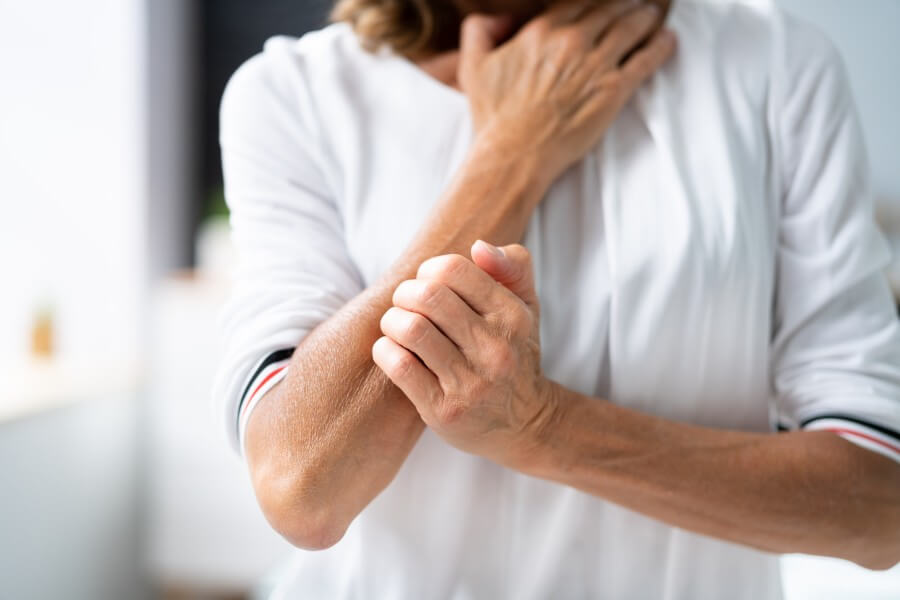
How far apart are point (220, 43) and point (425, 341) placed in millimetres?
2538

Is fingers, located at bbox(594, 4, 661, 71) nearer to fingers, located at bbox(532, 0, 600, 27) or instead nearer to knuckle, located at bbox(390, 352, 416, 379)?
fingers, located at bbox(532, 0, 600, 27)

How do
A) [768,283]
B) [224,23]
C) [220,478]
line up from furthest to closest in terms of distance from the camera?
[224,23] < [220,478] < [768,283]

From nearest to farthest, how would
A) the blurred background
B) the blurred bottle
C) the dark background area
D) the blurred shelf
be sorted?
the blurred shelf
the blurred background
the blurred bottle
the dark background area

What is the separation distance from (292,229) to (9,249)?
1.73 meters

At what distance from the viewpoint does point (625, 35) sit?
29.6 inches

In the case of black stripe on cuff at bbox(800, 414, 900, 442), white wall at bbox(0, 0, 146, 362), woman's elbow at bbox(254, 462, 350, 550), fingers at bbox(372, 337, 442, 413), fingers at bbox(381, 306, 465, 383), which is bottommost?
white wall at bbox(0, 0, 146, 362)

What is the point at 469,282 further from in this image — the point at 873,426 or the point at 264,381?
the point at 873,426

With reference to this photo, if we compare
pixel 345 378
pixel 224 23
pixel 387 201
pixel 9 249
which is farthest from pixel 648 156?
pixel 224 23

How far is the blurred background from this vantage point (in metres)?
2.10

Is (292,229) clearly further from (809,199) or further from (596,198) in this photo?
(809,199)

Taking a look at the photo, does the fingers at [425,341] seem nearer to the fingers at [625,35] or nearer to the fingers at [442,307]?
the fingers at [442,307]

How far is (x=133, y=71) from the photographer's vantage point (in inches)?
94.7

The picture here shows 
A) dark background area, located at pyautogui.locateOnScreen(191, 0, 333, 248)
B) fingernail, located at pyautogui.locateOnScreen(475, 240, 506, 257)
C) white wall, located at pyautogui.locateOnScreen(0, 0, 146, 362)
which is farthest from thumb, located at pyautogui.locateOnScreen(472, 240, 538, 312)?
dark background area, located at pyautogui.locateOnScreen(191, 0, 333, 248)

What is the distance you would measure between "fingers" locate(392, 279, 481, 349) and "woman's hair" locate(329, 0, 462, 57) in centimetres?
40
